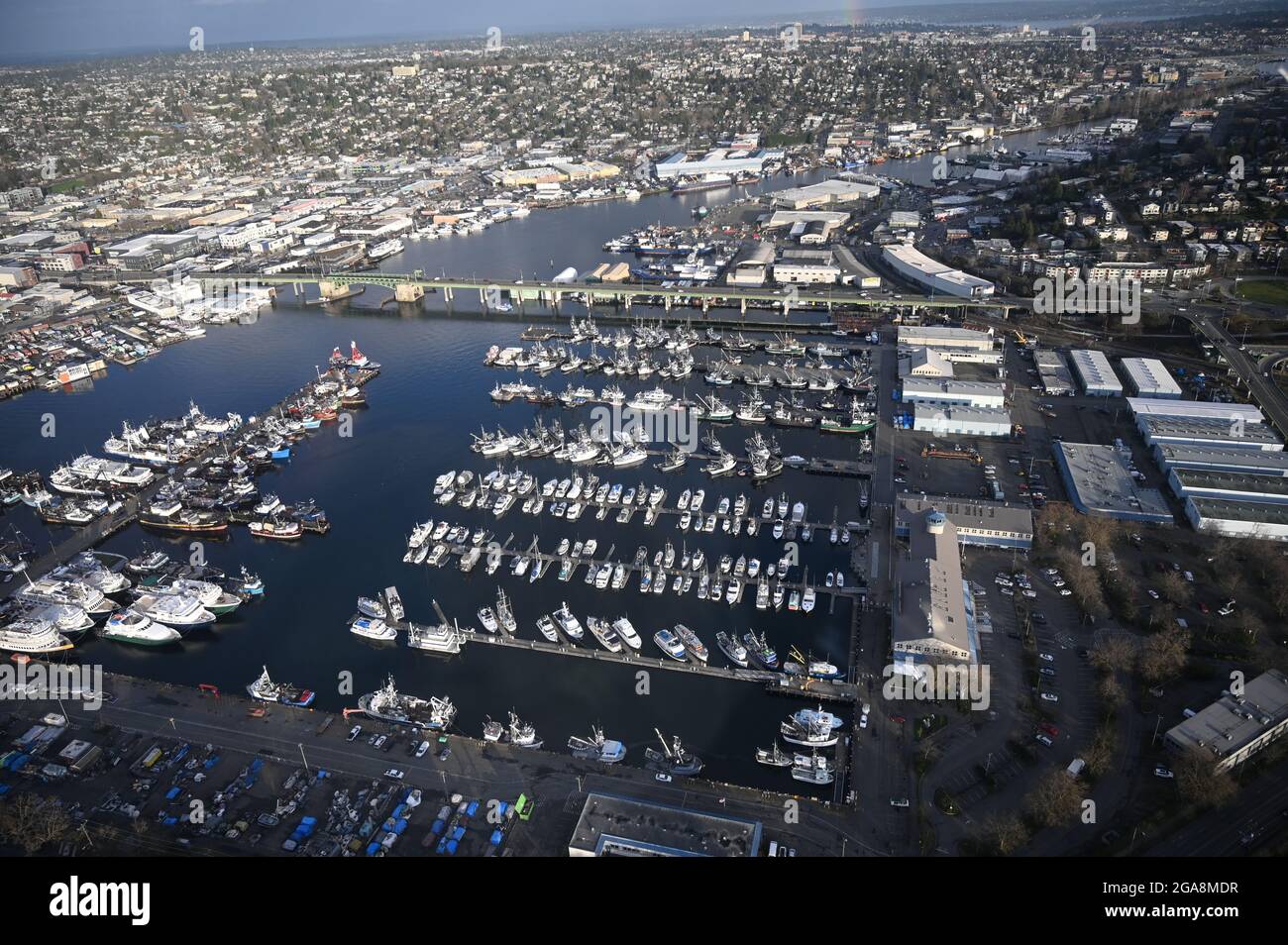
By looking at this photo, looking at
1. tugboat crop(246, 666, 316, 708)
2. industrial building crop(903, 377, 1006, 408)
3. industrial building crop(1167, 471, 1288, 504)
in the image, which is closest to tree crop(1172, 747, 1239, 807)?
industrial building crop(1167, 471, 1288, 504)

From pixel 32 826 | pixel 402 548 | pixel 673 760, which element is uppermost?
pixel 402 548

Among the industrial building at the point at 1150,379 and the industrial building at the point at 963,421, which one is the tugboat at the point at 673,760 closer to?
the industrial building at the point at 963,421

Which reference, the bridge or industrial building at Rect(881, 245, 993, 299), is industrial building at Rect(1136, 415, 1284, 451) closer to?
the bridge

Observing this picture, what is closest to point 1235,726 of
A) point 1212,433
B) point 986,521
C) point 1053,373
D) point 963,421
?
point 986,521

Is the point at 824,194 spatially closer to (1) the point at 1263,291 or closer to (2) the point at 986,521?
(1) the point at 1263,291

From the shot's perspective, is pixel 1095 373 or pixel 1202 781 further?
pixel 1095 373
